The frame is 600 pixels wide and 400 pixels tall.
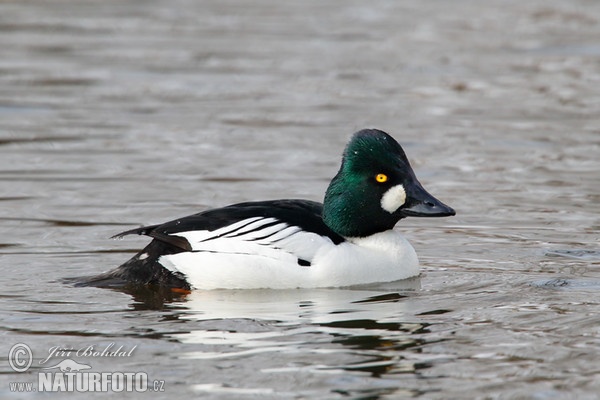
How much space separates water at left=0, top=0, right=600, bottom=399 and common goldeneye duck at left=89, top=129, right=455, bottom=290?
151 mm

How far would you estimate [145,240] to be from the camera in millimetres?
9734

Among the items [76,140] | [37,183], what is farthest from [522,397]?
[76,140]

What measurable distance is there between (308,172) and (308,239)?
4.00m

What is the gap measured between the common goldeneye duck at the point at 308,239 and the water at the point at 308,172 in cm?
15

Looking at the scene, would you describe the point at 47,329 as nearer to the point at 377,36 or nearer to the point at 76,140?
the point at 76,140

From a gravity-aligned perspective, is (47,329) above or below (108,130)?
below

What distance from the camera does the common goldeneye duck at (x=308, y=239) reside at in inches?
315

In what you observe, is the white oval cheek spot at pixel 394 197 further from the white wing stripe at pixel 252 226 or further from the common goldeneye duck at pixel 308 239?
the white wing stripe at pixel 252 226

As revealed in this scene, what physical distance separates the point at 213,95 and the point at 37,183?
4732 mm

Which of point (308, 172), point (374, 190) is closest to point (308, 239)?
point (374, 190)

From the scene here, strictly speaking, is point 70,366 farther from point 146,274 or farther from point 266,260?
point 266,260

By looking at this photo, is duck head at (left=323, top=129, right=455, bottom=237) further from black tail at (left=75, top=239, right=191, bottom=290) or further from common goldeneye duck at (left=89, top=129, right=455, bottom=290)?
black tail at (left=75, top=239, right=191, bottom=290)

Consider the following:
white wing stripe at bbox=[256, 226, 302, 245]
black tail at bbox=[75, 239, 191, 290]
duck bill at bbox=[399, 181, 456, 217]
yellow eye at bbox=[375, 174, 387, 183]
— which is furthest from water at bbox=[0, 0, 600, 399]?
yellow eye at bbox=[375, 174, 387, 183]

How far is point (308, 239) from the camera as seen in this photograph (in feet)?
26.2
